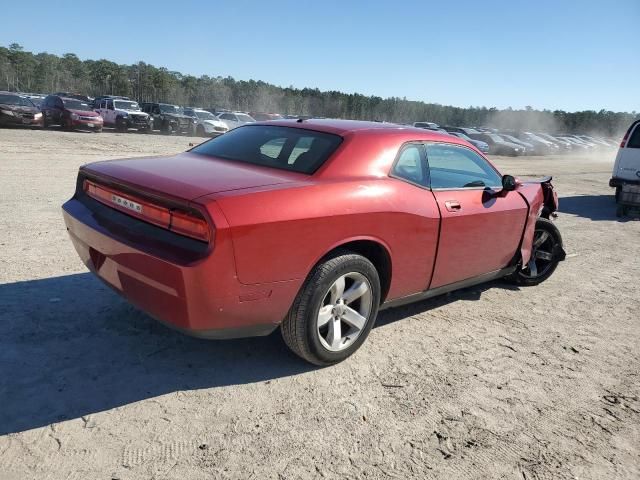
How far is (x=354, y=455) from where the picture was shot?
97.8 inches

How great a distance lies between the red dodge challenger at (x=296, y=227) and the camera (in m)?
2.62

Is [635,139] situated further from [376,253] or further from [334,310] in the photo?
[334,310]

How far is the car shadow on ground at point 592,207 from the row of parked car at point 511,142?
1018 centimetres

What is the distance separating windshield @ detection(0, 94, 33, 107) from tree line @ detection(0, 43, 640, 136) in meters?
59.1

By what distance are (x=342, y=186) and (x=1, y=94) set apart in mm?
24112

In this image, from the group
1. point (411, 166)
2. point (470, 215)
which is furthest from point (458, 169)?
point (411, 166)

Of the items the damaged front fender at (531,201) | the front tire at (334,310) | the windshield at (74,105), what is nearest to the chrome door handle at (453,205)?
the front tire at (334,310)

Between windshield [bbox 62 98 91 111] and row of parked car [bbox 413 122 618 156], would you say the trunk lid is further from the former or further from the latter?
windshield [bbox 62 98 91 111]

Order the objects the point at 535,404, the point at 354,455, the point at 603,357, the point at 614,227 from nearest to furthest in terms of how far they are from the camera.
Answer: the point at 354,455
the point at 535,404
the point at 603,357
the point at 614,227

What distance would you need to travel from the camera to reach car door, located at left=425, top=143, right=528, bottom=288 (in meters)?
3.83

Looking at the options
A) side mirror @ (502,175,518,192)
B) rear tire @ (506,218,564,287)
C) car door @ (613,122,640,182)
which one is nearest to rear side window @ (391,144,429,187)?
side mirror @ (502,175,518,192)

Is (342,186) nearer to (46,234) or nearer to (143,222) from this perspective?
(143,222)

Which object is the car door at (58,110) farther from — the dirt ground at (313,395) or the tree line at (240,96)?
the tree line at (240,96)

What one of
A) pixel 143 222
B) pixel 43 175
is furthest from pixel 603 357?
pixel 43 175
